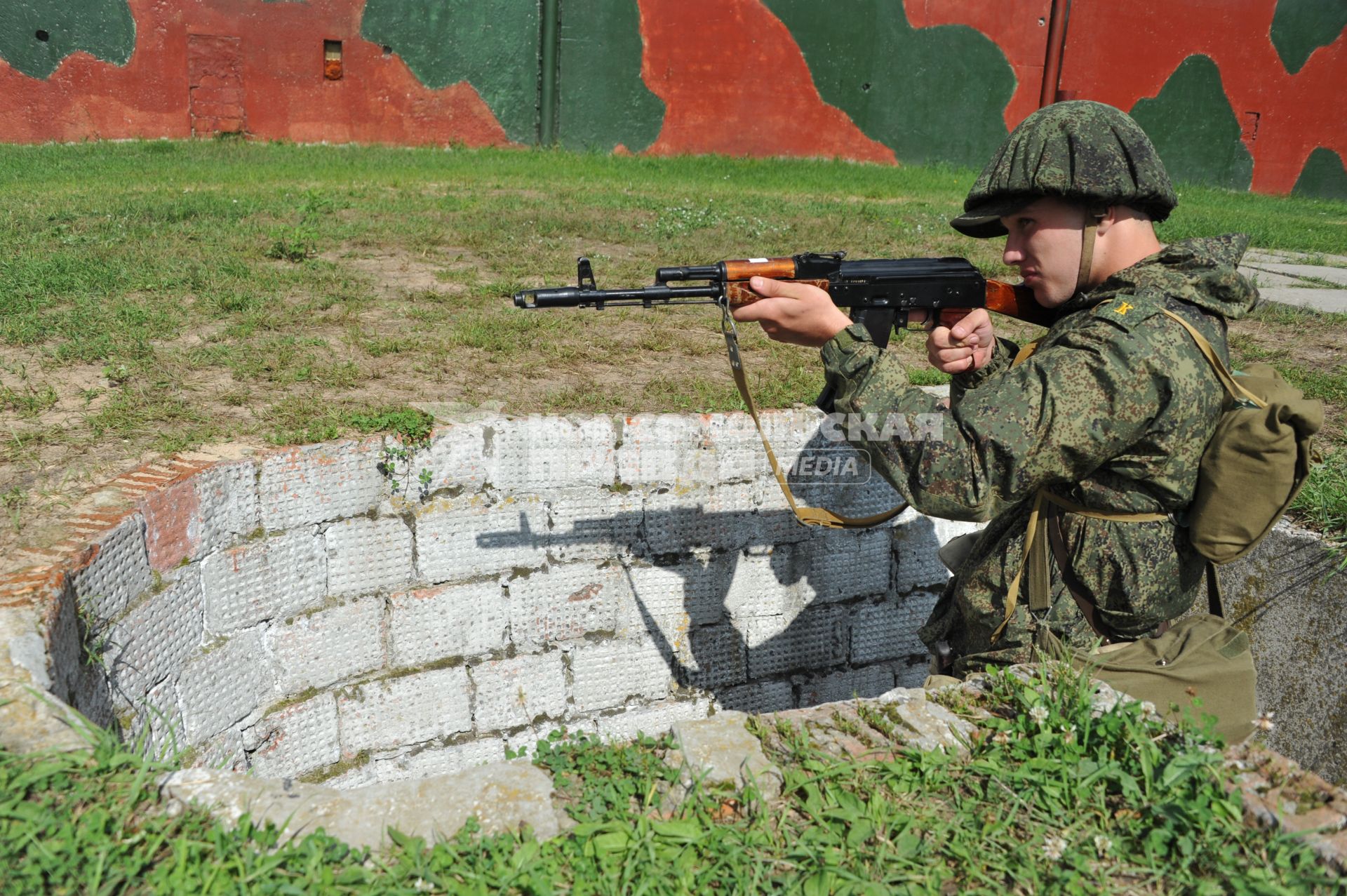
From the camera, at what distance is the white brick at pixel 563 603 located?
169 inches

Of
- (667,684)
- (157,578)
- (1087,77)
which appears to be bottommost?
(667,684)

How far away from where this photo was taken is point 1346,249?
9.34 m

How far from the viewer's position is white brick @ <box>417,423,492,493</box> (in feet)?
13.3

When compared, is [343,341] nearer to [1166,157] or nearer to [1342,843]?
[1342,843]

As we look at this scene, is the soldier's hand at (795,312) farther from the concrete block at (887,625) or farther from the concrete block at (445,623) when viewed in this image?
the concrete block at (887,625)

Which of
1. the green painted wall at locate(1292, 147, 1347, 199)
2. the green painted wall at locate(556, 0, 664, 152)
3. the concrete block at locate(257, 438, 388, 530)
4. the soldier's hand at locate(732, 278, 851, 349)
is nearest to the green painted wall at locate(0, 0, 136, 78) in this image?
the green painted wall at locate(556, 0, 664, 152)

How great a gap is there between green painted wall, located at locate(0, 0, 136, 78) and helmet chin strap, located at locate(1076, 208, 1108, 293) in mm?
10991

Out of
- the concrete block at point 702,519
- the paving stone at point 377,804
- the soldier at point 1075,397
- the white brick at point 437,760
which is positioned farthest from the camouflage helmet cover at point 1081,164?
the white brick at point 437,760

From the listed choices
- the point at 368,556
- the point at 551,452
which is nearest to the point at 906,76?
the point at 551,452

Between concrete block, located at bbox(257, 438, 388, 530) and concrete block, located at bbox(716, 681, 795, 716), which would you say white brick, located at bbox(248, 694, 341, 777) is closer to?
concrete block, located at bbox(257, 438, 388, 530)

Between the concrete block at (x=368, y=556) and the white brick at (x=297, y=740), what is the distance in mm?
479

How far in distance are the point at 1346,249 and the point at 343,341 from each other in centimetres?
922

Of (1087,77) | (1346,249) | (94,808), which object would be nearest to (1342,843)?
(94,808)

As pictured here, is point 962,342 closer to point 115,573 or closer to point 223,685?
point 115,573
